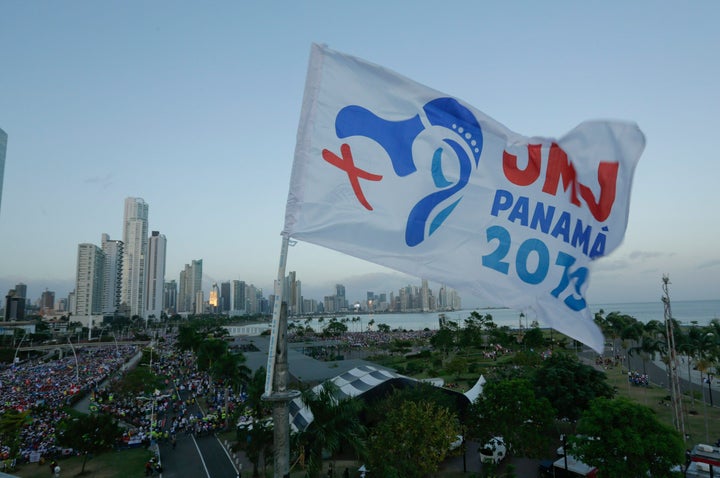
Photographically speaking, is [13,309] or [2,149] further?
[13,309]

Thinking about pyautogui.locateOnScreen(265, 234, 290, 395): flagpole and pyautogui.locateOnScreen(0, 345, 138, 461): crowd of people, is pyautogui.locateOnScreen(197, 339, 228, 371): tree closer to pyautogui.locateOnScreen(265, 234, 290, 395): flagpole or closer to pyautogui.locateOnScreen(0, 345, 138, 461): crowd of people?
pyautogui.locateOnScreen(0, 345, 138, 461): crowd of people

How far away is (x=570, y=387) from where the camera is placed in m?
27.5

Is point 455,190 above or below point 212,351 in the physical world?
above

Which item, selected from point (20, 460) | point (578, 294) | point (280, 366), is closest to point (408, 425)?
point (578, 294)

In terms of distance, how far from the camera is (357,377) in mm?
29547

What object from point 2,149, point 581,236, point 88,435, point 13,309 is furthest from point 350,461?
point 13,309

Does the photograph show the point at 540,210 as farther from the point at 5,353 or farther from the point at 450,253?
the point at 5,353

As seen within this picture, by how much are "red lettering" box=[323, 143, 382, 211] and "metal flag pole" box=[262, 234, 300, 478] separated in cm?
98

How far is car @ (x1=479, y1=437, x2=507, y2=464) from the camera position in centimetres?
2275

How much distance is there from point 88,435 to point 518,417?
2293cm

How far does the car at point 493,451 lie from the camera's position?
74.7ft

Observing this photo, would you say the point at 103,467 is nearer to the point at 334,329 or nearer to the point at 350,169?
the point at 350,169

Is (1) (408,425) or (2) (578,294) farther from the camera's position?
(1) (408,425)

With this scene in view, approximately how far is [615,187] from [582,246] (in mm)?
1065
